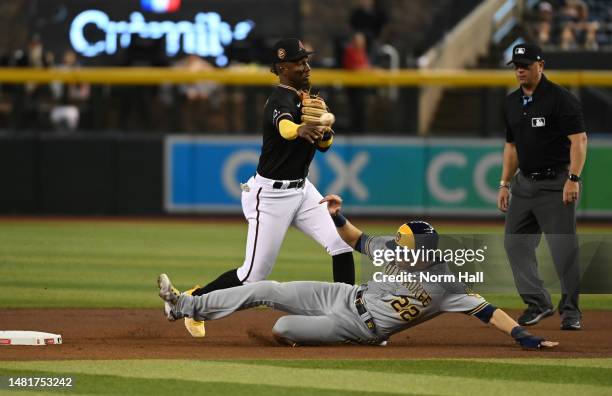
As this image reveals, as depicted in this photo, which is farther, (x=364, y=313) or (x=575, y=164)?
(x=575, y=164)

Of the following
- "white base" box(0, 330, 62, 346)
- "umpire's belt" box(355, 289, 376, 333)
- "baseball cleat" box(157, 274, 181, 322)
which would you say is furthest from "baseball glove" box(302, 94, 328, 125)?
"white base" box(0, 330, 62, 346)

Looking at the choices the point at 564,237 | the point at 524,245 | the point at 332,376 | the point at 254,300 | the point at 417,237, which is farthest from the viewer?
the point at 524,245

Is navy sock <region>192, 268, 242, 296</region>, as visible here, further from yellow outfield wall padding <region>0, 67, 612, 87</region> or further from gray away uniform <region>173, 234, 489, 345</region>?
yellow outfield wall padding <region>0, 67, 612, 87</region>

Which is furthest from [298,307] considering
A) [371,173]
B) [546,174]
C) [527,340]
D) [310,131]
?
[371,173]

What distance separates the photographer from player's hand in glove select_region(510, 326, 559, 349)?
24.7ft

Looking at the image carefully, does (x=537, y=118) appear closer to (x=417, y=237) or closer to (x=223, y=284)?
(x=417, y=237)

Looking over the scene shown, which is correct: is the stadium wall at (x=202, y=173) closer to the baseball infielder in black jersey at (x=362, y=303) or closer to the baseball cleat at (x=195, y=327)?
the baseball cleat at (x=195, y=327)

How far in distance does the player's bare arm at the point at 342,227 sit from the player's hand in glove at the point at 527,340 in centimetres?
121

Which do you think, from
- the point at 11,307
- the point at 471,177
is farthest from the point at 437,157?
the point at 11,307

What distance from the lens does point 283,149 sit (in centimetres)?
820

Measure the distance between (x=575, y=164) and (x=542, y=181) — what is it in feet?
1.12

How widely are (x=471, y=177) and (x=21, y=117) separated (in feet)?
22.1

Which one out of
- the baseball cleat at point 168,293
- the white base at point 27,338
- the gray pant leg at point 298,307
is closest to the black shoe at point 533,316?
the gray pant leg at point 298,307

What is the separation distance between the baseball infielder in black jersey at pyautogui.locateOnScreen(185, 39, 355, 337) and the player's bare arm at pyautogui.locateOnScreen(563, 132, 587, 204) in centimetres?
160
